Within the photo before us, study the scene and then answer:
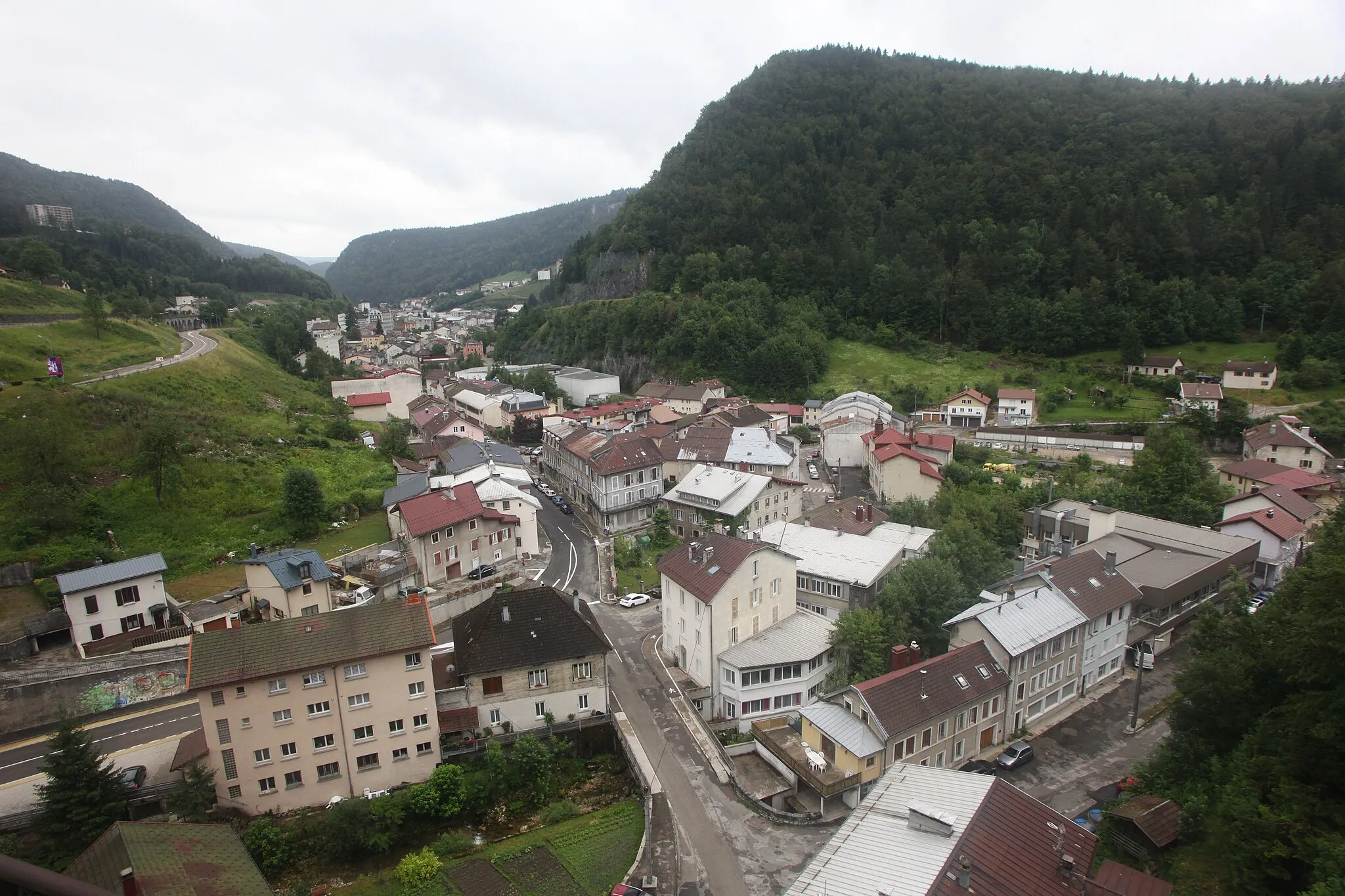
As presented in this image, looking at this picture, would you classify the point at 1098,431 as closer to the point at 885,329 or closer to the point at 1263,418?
the point at 1263,418

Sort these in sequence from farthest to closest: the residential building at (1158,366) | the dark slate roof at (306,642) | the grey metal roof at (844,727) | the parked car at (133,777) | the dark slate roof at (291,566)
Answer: the residential building at (1158,366), the dark slate roof at (291,566), the grey metal roof at (844,727), the dark slate roof at (306,642), the parked car at (133,777)

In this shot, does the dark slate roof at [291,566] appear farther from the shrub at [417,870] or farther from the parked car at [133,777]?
the shrub at [417,870]

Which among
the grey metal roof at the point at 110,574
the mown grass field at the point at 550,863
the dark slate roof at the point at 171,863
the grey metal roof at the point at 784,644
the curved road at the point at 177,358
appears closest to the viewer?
the dark slate roof at the point at 171,863

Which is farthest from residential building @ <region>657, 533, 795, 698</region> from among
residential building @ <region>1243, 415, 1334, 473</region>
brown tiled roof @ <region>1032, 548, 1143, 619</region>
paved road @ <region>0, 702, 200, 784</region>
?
residential building @ <region>1243, 415, 1334, 473</region>

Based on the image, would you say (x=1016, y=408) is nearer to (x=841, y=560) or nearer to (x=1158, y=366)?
(x=1158, y=366)

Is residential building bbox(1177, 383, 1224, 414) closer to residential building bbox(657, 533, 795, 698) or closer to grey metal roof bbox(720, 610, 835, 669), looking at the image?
grey metal roof bbox(720, 610, 835, 669)

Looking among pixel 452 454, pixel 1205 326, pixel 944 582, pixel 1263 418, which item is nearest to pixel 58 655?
pixel 452 454

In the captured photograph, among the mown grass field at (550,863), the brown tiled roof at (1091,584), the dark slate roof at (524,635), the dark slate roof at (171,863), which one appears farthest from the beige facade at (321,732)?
the brown tiled roof at (1091,584)
